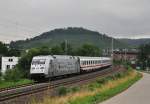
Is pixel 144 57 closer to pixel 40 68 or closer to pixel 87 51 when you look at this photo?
pixel 87 51

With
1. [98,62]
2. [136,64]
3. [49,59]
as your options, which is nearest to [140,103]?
[49,59]

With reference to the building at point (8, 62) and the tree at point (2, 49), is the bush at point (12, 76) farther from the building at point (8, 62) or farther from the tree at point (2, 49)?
the tree at point (2, 49)

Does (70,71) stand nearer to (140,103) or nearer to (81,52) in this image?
(140,103)

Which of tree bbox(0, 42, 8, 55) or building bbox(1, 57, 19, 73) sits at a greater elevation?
tree bbox(0, 42, 8, 55)

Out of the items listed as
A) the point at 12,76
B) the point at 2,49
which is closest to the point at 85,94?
the point at 12,76

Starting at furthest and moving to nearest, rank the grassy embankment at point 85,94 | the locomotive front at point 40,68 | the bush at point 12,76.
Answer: the bush at point 12,76 < the locomotive front at point 40,68 < the grassy embankment at point 85,94

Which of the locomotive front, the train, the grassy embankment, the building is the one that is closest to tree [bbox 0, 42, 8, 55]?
the building

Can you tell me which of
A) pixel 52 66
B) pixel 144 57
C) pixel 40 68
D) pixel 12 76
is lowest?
pixel 12 76

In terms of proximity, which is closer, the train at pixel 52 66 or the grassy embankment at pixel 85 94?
the grassy embankment at pixel 85 94

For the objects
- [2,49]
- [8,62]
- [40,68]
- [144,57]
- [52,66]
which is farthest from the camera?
[144,57]

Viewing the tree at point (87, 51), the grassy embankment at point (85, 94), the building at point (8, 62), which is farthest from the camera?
the tree at point (87, 51)

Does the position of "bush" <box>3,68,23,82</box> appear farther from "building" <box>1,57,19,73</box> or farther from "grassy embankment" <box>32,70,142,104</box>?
"building" <box>1,57,19,73</box>

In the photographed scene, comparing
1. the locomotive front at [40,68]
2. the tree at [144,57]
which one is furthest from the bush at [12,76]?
the tree at [144,57]

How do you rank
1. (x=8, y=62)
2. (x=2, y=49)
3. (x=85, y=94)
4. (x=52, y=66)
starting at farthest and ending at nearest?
1. (x=2, y=49)
2. (x=8, y=62)
3. (x=52, y=66)
4. (x=85, y=94)
